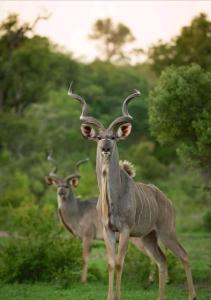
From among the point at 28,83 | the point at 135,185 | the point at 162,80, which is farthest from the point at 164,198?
the point at 28,83

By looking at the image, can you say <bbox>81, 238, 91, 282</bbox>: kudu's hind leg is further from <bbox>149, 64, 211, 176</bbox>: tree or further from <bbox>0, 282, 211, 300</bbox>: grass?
<bbox>149, 64, 211, 176</bbox>: tree

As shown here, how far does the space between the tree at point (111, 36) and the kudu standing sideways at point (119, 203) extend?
134 feet

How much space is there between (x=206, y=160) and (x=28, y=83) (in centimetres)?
1678

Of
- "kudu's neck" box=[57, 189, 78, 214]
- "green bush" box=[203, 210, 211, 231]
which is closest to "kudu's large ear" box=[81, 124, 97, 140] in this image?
"kudu's neck" box=[57, 189, 78, 214]

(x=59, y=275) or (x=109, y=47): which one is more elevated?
(x=109, y=47)

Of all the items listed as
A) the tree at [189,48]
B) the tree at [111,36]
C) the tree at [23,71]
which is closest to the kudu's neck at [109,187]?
the tree at [189,48]

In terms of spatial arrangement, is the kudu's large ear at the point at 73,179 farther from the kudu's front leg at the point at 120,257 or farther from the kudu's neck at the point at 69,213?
the kudu's front leg at the point at 120,257

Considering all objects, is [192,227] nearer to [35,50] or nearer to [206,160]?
[206,160]

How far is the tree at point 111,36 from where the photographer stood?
49.2m

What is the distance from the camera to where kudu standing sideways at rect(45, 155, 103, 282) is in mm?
11297

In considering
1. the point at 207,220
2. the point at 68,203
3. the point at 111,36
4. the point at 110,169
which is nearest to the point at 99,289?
the point at 110,169

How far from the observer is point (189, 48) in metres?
15.6

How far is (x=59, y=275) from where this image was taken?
9109 millimetres

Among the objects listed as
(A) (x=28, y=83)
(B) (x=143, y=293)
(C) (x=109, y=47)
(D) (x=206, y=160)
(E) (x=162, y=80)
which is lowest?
(B) (x=143, y=293)
